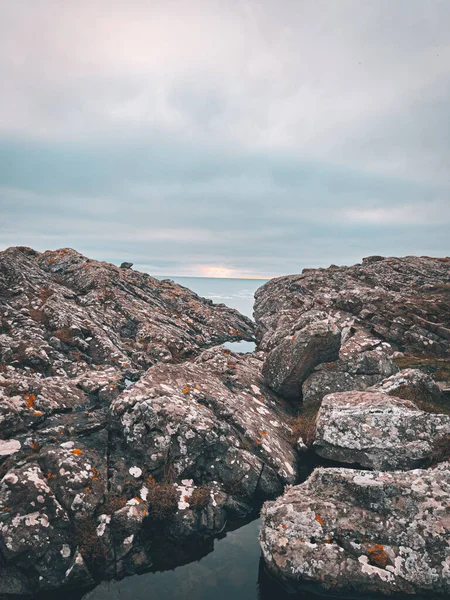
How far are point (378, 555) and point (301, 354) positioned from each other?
12.4m

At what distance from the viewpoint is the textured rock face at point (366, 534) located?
33.1 ft

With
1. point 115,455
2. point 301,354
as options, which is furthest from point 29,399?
point 301,354

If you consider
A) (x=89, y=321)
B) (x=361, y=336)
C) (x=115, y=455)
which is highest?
(x=361, y=336)

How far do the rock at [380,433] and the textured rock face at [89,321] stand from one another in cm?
1484

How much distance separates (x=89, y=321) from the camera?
31.0 metres

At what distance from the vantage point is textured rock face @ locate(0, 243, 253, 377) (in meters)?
24.2

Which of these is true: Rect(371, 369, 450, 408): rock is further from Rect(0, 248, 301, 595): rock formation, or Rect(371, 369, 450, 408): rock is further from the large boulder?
the large boulder

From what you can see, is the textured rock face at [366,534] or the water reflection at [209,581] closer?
the textured rock face at [366,534]

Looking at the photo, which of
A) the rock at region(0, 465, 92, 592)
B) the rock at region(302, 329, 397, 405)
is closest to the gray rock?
the rock at region(302, 329, 397, 405)

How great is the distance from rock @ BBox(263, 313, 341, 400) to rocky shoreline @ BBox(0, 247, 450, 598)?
A: 10 centimetres

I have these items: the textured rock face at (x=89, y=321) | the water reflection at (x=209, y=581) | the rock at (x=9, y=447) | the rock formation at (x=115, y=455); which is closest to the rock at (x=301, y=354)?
the rock formation at (x=115, y=455)

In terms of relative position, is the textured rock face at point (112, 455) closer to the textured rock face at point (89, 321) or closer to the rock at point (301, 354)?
the textured rock face at point (89, 321)

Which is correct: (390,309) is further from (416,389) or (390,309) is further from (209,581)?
(209,581)

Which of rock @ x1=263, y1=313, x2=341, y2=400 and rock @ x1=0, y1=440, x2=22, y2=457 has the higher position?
rock @ x1=263, y1=313, x2=341, y2=400
